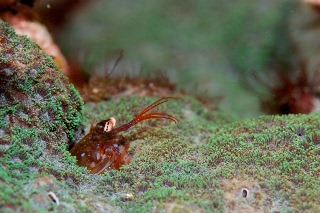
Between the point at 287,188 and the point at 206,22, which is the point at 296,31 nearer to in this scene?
the point at 206,22

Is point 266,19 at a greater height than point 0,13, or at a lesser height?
greater

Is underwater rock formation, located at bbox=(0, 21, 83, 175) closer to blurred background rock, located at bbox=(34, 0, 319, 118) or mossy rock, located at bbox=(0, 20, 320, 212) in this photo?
mossy rock, located at bbox=(0, 20, 320, 212)

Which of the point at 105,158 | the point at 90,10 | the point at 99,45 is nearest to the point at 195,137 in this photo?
the point at 105,158

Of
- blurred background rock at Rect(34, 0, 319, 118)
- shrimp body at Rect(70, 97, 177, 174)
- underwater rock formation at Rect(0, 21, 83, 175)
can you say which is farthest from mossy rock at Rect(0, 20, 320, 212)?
blurred background rock at Rect(34, 0, 319, 118)

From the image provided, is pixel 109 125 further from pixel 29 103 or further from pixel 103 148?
pixel 29 103

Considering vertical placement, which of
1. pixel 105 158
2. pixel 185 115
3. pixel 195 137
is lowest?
pixel 105 158

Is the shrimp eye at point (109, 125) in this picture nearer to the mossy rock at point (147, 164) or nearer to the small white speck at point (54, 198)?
the mossy rock at point (147, 164)

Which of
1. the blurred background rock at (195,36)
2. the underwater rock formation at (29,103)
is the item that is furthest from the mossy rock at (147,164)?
the blurred background rock at (195,36)
